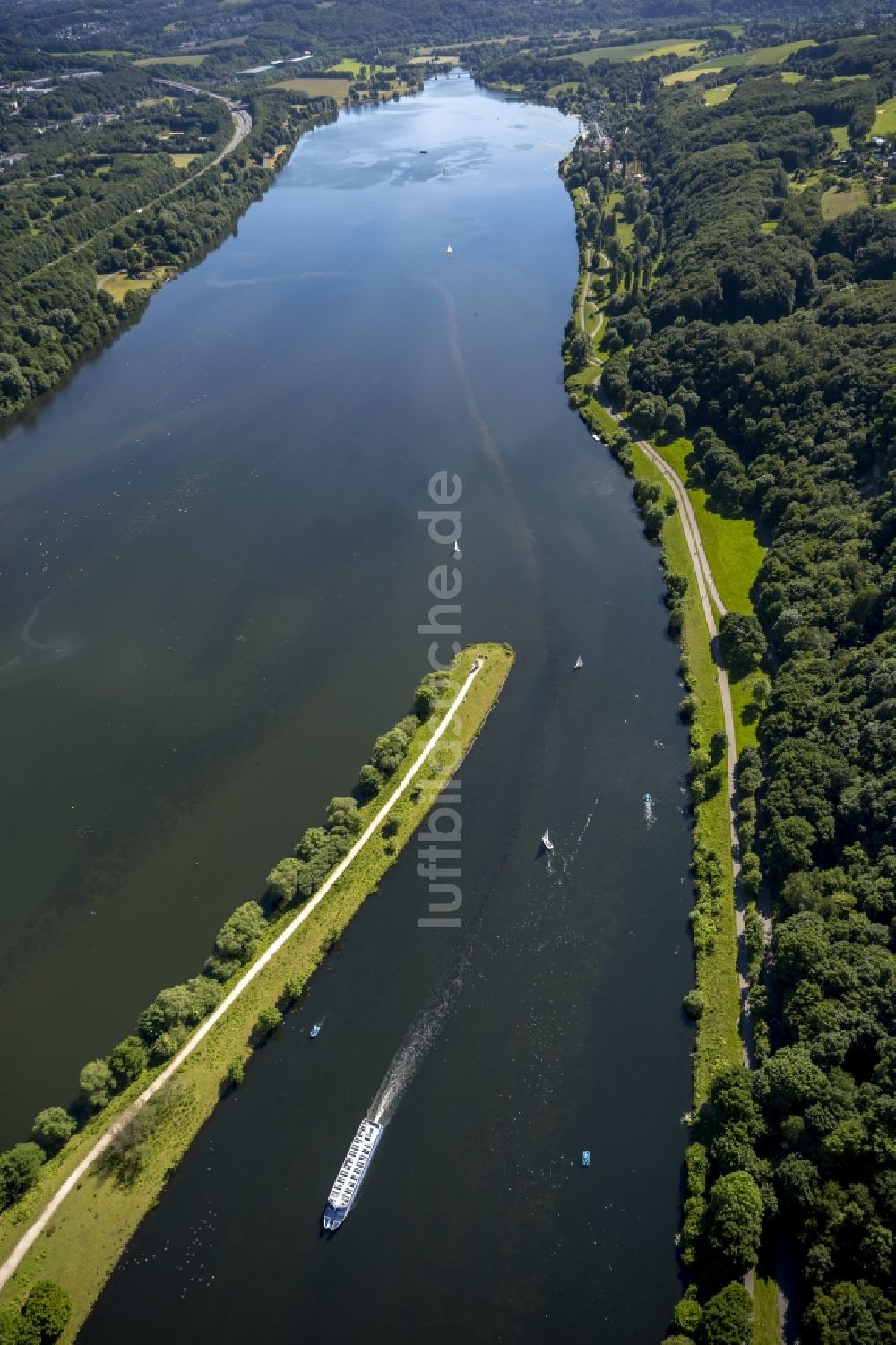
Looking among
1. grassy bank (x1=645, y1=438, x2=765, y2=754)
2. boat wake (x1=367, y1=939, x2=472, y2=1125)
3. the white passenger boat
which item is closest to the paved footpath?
boat wake (x1=367, y1=939, x2=472, y2=1125)

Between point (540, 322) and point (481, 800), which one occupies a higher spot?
point (540, 322)

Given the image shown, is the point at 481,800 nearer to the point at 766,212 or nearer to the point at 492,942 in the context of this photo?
the point at 492,942

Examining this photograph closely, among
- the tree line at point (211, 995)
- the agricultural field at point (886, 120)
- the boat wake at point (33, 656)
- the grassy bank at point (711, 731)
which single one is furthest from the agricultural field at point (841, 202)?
the boat wake at point (33, 656)

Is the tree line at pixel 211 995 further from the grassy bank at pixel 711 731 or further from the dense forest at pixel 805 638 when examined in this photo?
the dense forest at pixel 805 638

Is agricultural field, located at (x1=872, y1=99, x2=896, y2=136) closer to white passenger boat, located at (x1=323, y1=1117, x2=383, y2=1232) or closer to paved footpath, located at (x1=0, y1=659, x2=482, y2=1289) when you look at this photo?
paved footpath, located at (x1=0, y1=659, x2=482, y2=1289)

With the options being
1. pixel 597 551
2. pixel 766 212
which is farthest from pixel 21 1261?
pixel 766 212
